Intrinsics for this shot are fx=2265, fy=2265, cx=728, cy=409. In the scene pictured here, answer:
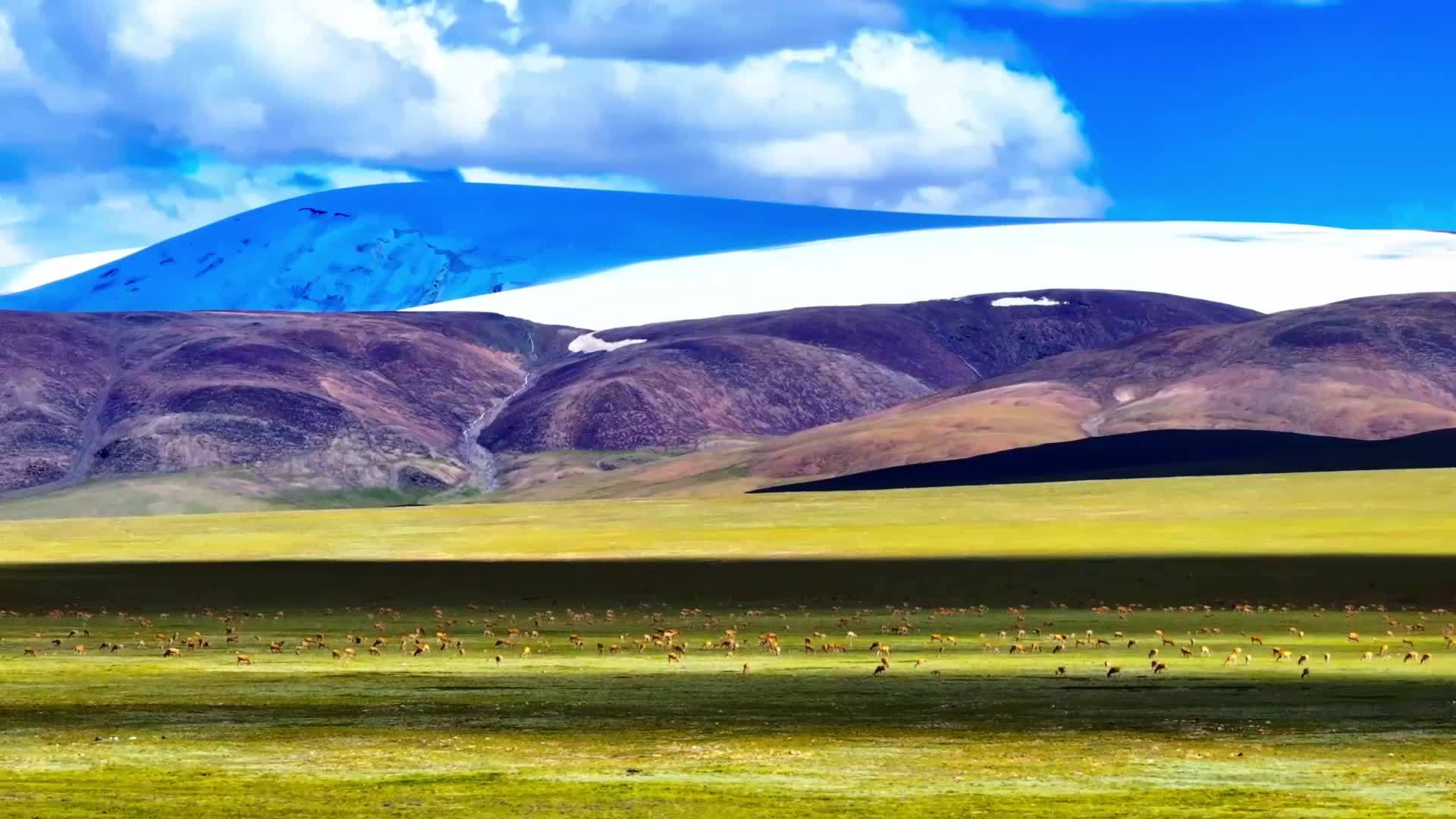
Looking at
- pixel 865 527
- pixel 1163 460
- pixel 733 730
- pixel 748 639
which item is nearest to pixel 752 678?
pixel 733 730

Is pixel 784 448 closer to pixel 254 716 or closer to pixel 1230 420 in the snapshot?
pixel 1230 420

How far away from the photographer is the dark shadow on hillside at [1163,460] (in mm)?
149750

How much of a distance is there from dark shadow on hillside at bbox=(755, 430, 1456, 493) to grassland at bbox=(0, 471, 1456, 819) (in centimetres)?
5816

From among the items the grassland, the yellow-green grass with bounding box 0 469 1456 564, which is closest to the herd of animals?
the grassland

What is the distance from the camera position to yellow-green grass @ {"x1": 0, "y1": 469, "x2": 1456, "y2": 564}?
82.1m

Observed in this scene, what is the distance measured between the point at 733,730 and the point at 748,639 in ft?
61.3

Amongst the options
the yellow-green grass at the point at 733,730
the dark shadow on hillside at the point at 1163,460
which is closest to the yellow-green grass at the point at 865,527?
the dark shadow on hillside at the point at 1163,460

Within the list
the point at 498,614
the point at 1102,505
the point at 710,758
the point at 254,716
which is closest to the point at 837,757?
the point at 710,758

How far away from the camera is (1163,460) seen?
164 meters

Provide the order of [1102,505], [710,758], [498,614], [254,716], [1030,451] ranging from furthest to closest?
[1030,451]
[1102,505]
[498,614]
[254,716]
[710,758]

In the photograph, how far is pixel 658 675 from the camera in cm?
3947

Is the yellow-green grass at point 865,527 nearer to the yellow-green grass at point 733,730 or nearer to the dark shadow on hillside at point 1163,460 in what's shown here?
the dark shadow on hillside at point 1163,460

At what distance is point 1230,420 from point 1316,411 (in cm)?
992

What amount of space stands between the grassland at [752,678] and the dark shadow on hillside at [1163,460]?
58.2 m
